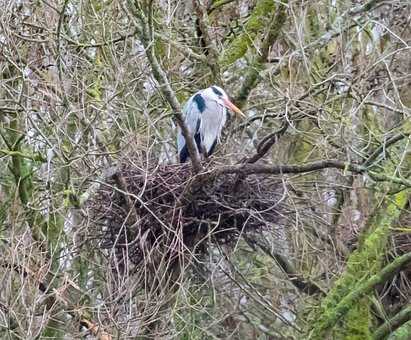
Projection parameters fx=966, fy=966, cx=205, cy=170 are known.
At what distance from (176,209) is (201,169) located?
0.27 meters

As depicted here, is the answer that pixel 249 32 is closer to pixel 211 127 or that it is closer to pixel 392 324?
pixel 211 127

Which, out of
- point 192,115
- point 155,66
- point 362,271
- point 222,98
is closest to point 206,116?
point 192,115

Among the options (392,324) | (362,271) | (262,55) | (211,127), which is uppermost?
(262,55)

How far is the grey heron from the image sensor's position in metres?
6.35

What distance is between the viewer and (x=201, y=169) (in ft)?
17.1

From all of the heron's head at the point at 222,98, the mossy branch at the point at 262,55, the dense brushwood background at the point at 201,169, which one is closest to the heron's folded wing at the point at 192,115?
the dense brushwood background at the point at 201,169

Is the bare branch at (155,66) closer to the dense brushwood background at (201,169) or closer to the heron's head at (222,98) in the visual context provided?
the dense brushwood background at (201,169)

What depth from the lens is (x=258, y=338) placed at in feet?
25.1

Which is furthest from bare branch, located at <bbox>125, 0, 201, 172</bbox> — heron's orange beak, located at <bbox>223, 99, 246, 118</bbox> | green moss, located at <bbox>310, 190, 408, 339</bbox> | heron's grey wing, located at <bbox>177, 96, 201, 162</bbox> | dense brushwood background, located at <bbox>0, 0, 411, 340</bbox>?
green moss, located at <bbox>310, 190, 408, 339</bbox>

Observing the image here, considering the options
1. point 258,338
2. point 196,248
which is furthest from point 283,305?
point 196,248

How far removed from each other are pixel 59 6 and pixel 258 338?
121 inches

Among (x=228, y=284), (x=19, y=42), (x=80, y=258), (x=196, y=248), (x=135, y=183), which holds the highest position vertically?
(x=19, y=42)

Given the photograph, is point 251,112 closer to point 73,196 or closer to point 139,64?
point 139,64

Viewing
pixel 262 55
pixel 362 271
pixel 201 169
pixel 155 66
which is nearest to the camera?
pixel 155 66
